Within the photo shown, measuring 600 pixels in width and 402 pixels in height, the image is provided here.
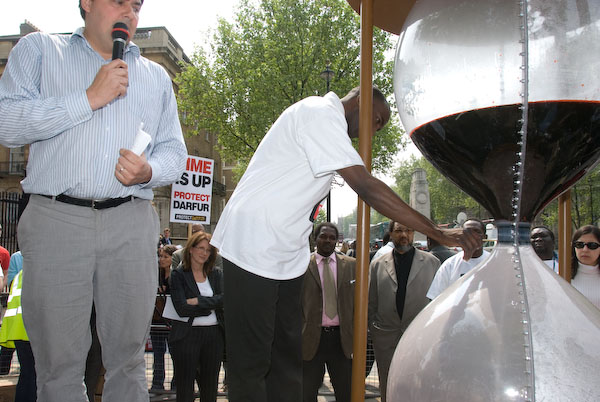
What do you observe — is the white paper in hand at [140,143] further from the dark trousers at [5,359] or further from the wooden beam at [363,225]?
the dark trousers at [5,359]

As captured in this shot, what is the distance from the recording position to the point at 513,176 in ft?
4.12

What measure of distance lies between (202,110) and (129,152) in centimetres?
1979

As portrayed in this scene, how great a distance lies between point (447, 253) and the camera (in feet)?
22.0

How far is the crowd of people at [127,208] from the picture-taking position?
69.2 inches

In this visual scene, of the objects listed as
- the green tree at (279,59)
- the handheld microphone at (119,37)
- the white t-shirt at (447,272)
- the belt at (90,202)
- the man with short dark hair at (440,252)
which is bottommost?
the white t-shirt at (447,272)

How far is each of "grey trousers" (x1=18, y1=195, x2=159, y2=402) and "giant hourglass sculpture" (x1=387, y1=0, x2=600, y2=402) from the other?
39.6 inches

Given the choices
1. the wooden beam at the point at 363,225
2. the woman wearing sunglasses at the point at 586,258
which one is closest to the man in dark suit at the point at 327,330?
the woman wearing sunglasses at the point at 586,258

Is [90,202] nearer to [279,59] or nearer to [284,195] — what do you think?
[284,195]

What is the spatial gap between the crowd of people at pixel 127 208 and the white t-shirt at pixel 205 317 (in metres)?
3.05

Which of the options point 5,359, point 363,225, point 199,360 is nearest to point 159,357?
point 199,360

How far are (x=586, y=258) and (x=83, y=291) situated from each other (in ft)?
14.5

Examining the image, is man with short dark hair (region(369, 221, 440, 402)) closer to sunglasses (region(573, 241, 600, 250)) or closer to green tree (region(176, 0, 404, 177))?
sunglasses (region(573, 241, 600, 250))

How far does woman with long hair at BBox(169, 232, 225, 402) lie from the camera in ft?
16.2

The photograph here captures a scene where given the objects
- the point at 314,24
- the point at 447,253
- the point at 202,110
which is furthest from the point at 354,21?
A: the point at 447,253
